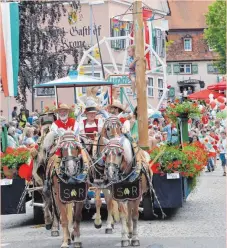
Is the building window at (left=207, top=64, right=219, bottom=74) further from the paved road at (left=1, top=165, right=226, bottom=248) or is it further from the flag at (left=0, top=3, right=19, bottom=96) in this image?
the paved road at (left=1, top=165, right=226, bottom=248)

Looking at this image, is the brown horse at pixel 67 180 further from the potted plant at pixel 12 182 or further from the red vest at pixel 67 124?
the potted plant at pixel 12 182

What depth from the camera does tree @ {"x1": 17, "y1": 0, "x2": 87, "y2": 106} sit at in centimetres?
4453

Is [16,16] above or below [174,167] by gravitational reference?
above

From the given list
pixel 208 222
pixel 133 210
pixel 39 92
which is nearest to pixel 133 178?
pixel 133 210

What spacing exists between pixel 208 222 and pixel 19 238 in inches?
128

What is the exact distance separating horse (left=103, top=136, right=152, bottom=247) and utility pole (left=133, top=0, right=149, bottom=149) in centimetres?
311

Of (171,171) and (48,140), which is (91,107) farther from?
(171,171)

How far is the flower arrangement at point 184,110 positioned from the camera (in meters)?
18.0

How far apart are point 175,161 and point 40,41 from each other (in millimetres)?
29469

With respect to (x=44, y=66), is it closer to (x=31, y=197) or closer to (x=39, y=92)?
(x=39, y=92)

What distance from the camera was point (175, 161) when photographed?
16.0 metres

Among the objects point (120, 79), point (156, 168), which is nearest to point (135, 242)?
point (156, 168)

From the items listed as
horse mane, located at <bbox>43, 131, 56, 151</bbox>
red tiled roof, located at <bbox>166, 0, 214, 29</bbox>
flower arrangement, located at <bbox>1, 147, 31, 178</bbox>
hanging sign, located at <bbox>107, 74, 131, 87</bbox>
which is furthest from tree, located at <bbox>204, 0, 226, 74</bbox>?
horse mane, located at <bbox>43, 131, 56, 151</bbox>

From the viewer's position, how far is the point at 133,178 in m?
12.9
